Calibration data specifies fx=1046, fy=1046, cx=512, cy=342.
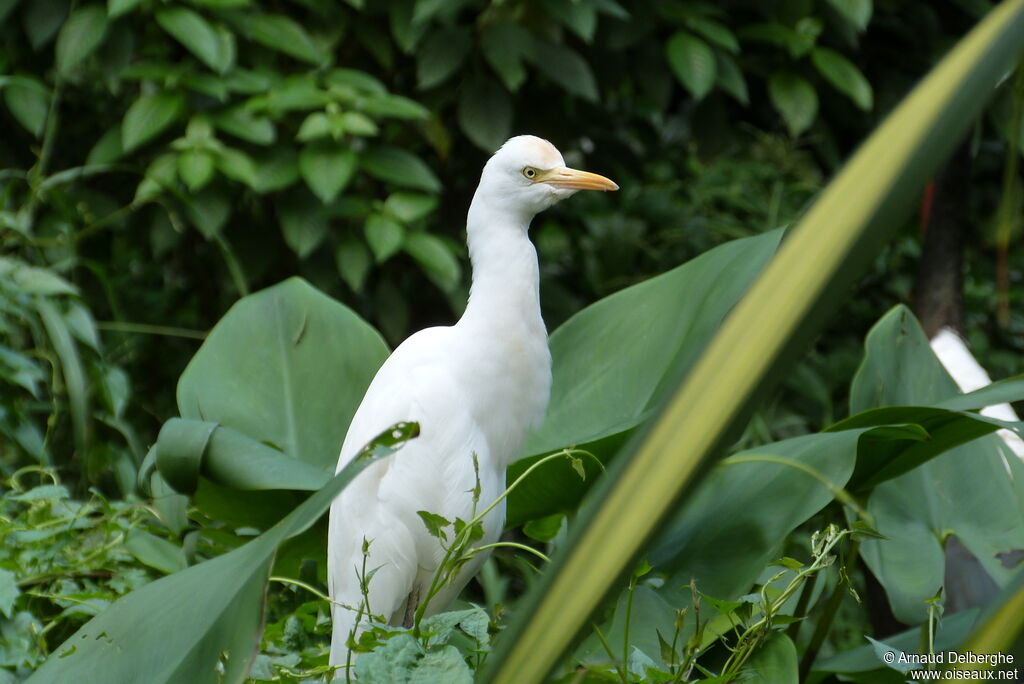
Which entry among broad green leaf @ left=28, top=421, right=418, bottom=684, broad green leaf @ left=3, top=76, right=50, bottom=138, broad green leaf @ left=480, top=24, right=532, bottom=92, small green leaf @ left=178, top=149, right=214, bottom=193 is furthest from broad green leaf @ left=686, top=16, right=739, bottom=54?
broad green leaf @ left=28, top=421, right=418, bottom=684

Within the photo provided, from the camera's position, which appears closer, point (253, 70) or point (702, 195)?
point (253, 70)

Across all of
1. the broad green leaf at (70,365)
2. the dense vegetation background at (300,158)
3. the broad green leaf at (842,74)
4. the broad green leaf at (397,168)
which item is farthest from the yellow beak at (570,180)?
the broad green leaf at (842,74)

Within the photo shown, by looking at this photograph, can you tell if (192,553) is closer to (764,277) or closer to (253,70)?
(253,70)

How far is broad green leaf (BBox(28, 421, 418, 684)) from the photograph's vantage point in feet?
2.15

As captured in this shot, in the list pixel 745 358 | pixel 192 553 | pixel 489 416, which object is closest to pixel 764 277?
pixel 745 358

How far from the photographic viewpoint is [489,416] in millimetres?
1501

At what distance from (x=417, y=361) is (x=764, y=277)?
128 cm

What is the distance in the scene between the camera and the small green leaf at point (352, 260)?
205cm

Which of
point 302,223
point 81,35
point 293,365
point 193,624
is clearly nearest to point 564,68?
point 302,223

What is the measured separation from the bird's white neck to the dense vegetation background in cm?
30

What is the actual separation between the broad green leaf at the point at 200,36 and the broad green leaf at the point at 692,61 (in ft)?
2.80

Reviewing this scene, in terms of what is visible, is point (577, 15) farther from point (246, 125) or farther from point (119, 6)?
point (119, 6)

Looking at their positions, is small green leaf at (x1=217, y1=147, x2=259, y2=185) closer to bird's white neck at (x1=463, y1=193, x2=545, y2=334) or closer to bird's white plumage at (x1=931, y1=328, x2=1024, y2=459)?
bird's white neck at (x1=463, y1=193, x2=545, y2=334)

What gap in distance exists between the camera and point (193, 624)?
0.74 m
